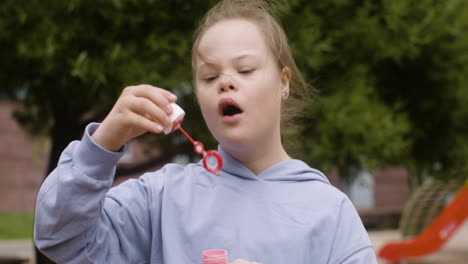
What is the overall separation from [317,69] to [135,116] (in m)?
3.11

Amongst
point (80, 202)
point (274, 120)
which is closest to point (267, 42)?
point (274, 120)

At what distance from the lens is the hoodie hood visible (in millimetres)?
1607

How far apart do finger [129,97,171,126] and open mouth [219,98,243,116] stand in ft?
0.67

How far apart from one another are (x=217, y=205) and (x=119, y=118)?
35cm

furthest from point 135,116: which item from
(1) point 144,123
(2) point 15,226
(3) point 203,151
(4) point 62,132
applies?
(2) point 15,226

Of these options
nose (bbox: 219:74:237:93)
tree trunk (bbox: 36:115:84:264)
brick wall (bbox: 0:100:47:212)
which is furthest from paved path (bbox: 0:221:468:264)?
nose (bbox: 219:74:237:93)

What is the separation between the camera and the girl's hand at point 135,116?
1323 millimetres

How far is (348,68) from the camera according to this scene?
15.5 feet

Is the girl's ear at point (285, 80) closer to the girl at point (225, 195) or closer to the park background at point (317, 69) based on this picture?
the girl at point (225, 195)

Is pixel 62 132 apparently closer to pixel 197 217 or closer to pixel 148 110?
pixel 197 217

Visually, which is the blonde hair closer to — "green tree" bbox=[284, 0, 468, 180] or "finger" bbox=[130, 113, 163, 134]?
"finger" bbox=[130, 113, 163, 134]

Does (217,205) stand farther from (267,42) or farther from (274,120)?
(267,42)

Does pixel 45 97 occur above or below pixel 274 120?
below

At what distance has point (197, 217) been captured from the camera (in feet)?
4.99
